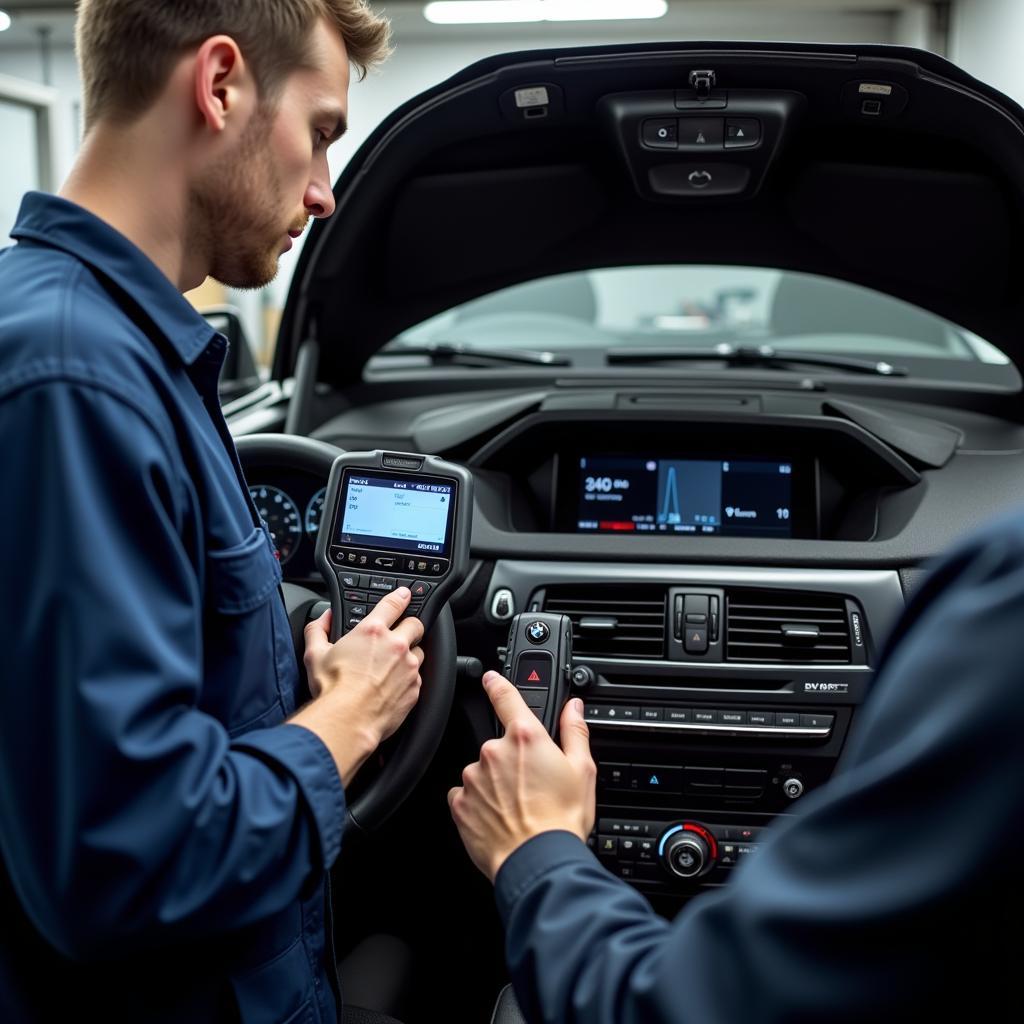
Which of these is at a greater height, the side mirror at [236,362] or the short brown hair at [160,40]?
the short brown hair at [160,40]

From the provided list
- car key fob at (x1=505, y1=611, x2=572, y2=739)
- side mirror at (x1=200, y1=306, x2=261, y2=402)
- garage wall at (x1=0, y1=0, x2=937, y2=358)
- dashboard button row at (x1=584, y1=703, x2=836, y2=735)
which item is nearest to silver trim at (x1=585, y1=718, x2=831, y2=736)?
dashboard button row at (x1=584, y1=703, x2=836, y2=735)

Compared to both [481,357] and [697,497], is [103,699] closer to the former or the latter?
[697,497]

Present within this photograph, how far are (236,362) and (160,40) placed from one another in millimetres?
2249

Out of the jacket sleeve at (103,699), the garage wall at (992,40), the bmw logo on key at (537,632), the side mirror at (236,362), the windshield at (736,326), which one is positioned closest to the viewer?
the jacket sleeve at (103,699)

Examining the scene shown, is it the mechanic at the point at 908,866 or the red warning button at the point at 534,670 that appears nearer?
the mechanic at the point at 908,866

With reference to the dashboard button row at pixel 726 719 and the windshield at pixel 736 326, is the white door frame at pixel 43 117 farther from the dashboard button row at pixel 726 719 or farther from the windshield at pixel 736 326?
the dashboard button row at pixel 726 719

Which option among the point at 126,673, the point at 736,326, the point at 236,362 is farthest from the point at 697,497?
the point at 236,362

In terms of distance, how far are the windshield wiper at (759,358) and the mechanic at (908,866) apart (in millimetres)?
1846

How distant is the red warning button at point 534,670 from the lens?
1573 millimetres

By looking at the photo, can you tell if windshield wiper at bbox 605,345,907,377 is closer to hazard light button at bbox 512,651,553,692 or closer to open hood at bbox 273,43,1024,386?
open hood at bbox 273,43,1024,386

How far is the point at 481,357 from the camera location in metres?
2.60

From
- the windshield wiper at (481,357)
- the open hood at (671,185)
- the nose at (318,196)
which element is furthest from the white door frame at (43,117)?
the nose at (318,196)

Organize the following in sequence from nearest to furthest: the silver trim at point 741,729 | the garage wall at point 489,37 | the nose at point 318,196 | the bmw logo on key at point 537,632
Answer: the nose at point 318,196 → the bmw logo on key at point 537,632 → the silver trim at point 741,729 → the garage wall at point 489,37

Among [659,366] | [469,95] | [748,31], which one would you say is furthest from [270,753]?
[748,31]
